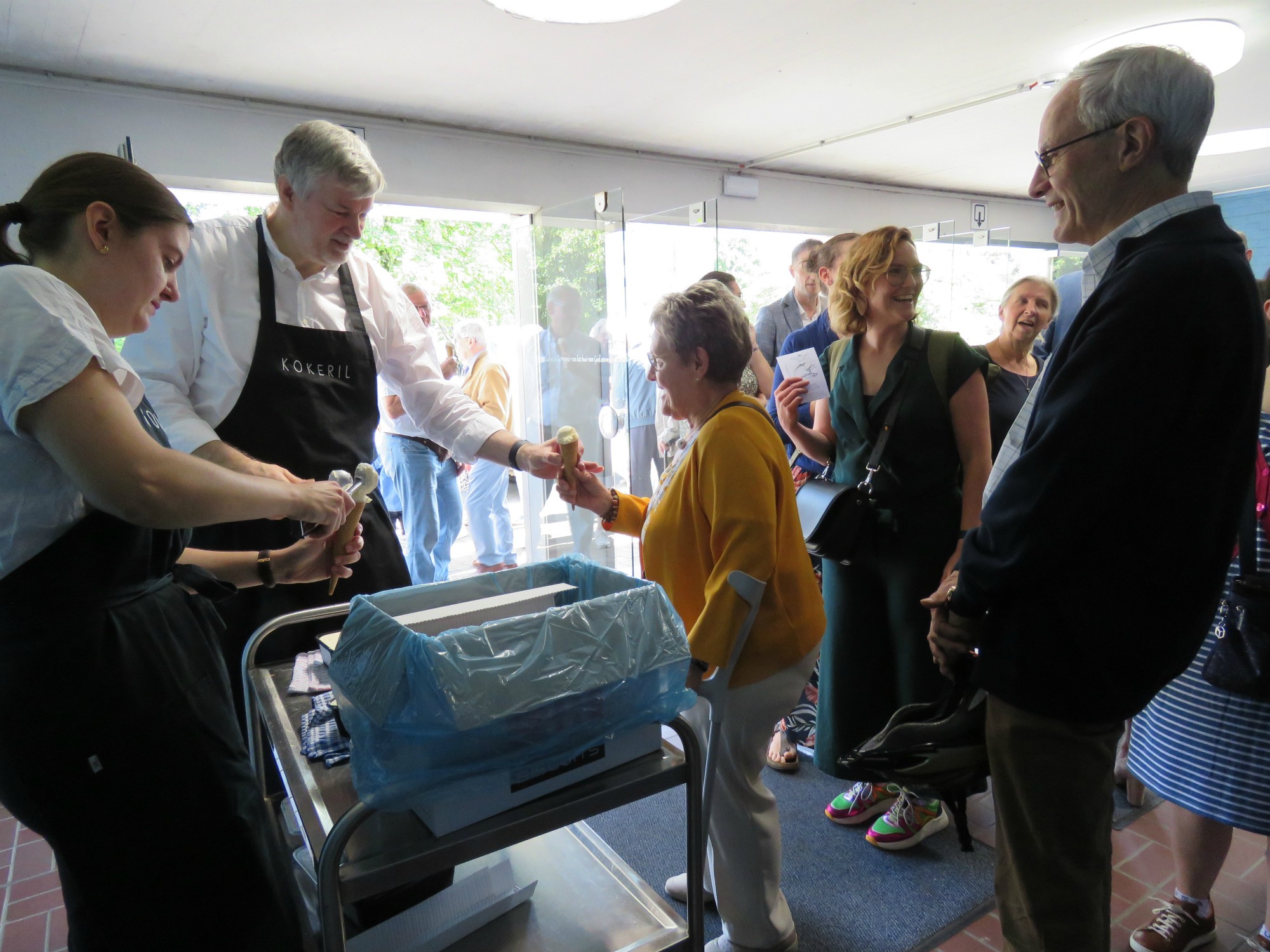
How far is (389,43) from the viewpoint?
11.2 feet

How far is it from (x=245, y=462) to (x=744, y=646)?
3.75ft

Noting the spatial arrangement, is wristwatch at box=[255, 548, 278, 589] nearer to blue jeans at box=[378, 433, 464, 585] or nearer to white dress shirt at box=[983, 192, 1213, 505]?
white dress shirt at box=[983, 192, 1213, 505]

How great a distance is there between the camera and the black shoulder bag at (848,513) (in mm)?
2186

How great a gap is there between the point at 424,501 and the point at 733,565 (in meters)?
3.34

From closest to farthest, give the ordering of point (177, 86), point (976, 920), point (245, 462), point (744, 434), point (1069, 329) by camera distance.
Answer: point (1069, 329) → point (245, 462) → point (744, 434) → point (976, 920) → point (177, 86)

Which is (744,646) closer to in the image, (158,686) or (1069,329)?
(1069,329)

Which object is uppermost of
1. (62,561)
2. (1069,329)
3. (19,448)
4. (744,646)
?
(1069,329)

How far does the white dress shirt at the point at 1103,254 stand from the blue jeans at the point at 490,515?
4104 mm

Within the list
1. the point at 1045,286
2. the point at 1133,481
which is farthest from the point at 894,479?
the point at 1045,286

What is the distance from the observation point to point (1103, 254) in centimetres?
125

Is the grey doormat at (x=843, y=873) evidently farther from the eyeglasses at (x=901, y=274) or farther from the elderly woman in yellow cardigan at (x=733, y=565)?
the eyeglasses at (x=901, y=274)

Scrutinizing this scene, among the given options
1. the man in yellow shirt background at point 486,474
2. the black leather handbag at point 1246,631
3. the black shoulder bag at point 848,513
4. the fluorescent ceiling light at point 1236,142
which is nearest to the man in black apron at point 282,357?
the black shoulder bag at point 848,513

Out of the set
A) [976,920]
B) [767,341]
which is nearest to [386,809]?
[976,920]

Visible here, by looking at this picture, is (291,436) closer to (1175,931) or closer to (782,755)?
(782,755)
